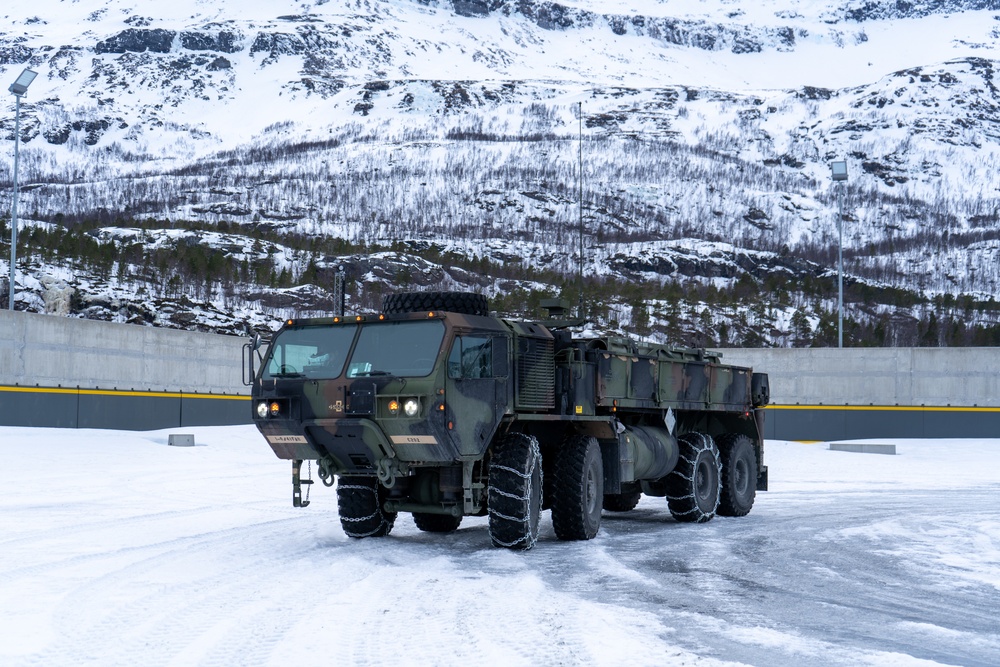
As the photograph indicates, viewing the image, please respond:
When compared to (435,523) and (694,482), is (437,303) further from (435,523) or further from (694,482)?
(694,482)

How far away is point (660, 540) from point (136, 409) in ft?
63.3

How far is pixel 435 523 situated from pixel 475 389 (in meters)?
3.07

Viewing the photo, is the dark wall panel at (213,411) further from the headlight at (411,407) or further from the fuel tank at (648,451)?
the headlight at (411,407)

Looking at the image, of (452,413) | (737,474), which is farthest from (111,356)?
(452,413)

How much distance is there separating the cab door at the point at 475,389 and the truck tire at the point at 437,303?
23.6 inches

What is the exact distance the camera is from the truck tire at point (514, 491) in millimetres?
11125

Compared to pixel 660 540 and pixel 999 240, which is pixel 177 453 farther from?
pixel 999 240

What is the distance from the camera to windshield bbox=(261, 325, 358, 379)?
36.6 feet

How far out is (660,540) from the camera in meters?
12.9

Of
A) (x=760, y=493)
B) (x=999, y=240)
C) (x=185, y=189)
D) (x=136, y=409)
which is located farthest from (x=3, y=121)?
(x=760, y=493)

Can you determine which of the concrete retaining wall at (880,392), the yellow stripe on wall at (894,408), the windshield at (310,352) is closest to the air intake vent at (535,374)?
the windshield at (310,352)

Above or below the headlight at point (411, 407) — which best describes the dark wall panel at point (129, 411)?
below

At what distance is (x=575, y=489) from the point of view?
12.1 metres

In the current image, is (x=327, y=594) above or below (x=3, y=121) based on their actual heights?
below
